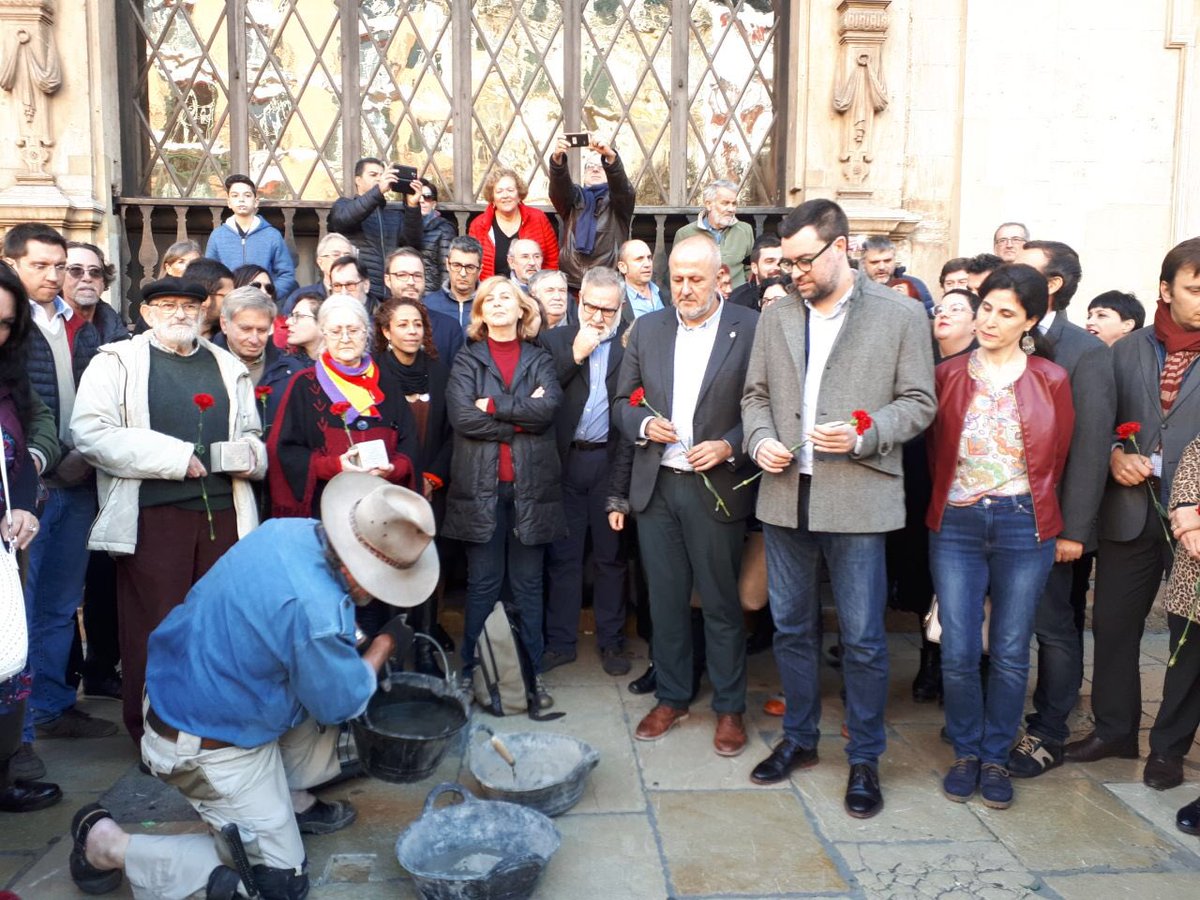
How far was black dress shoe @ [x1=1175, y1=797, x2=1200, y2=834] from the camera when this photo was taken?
3.80 m

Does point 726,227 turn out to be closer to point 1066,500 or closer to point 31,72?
point 1066,500

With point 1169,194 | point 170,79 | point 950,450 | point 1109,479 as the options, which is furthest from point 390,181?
point 1169,194

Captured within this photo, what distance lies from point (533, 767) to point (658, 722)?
742 millimetres

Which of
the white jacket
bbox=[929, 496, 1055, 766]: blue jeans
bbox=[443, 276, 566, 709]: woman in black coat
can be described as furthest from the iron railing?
bbox=[929, 496, 1055, 766]: blue jeans

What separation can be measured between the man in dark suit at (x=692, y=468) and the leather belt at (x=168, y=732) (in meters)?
1.95

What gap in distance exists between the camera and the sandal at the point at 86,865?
3332 mm

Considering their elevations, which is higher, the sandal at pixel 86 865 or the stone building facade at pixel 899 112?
the stone building facade at pixel 899 112

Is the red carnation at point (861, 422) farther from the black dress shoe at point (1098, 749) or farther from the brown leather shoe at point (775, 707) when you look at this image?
the black dress shoe at point (1098, 749)

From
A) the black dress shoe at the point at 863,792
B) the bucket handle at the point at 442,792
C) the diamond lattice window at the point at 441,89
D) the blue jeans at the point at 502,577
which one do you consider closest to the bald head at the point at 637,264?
the blue jeans at the point at 502,577

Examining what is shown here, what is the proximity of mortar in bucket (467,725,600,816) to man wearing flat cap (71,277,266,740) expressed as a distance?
4.60 ft

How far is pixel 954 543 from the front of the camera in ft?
13.2

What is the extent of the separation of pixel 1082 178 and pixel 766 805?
6.30 metres

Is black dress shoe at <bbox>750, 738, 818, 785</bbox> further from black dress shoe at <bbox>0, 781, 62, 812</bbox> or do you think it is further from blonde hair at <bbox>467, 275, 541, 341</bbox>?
black dress shoe at <bbox>0, 781, 62, 812</bbox>

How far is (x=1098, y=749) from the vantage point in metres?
4.42
